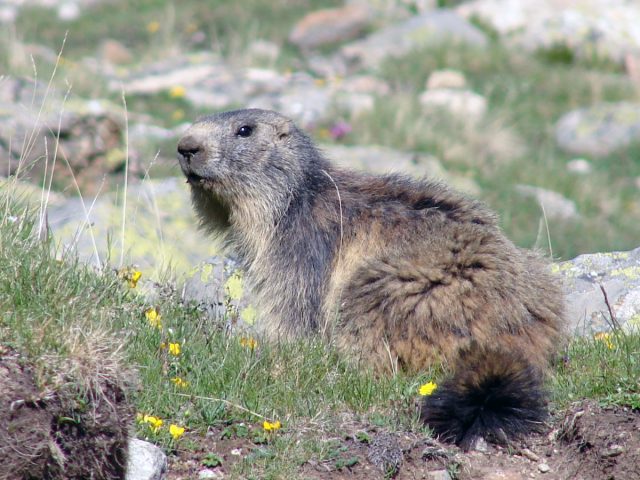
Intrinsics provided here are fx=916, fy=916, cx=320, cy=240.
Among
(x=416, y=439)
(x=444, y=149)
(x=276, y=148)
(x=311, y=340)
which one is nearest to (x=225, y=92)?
(x=444, y=149)

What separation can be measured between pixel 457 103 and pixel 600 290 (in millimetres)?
10924

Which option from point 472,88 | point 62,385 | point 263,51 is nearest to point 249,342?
point 62,385

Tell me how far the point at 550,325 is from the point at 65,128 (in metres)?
7.78

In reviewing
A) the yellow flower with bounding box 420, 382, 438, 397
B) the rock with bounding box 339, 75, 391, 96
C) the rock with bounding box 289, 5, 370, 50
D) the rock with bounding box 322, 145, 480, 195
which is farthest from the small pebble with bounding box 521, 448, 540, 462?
the rock with bounding box 289, 5, 370, 50

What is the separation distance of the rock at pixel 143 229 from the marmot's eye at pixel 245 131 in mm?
1257

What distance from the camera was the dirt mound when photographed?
152 inches

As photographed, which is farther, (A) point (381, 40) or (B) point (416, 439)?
(A) point (381, 40)

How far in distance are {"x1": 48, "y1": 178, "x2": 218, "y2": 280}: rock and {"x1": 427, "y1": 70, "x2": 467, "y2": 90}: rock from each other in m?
9.23

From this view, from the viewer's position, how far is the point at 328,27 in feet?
69.1

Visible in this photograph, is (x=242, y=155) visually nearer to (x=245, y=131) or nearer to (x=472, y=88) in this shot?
(x=245, y=131)

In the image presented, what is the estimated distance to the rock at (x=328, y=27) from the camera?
818 inches

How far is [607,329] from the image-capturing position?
6332mm

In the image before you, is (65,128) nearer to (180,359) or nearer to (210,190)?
(210,190)

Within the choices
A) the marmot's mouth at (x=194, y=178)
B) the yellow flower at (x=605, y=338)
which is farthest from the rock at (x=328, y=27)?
the yellow flower at (x=605, y=338)
